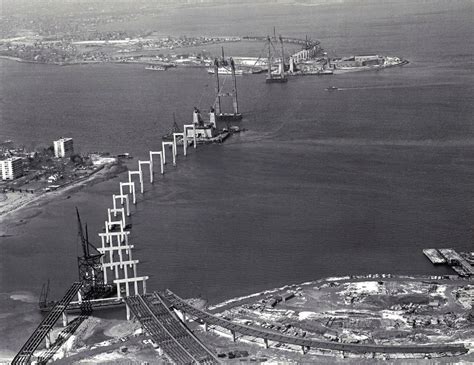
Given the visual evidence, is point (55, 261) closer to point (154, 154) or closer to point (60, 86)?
point (154, 154)

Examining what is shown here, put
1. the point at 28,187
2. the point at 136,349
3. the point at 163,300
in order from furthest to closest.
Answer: the point at 28,187 → the point at 163,300 → the point at 136,349

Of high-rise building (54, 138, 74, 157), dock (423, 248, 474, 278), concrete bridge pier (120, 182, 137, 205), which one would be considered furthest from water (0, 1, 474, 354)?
high-rise building (54, 138, 74, 157)

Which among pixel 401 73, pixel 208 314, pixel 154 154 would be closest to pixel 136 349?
pixel 208 314

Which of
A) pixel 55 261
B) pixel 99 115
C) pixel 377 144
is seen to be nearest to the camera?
pixel 55 261

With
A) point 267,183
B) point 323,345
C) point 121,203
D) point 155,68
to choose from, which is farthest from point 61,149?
point 155,68

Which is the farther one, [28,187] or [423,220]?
[28,187]

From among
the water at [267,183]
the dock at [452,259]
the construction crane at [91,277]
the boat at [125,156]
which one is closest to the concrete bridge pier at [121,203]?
the water at [267,183]
